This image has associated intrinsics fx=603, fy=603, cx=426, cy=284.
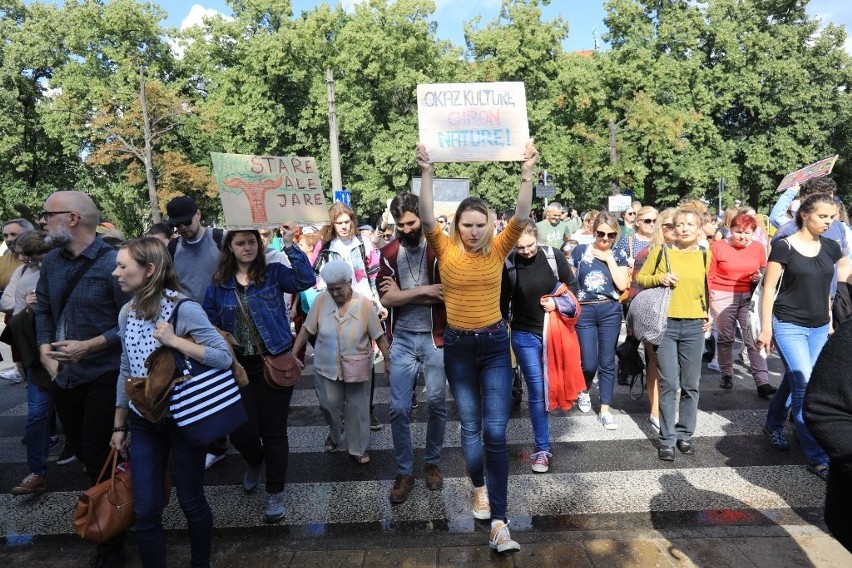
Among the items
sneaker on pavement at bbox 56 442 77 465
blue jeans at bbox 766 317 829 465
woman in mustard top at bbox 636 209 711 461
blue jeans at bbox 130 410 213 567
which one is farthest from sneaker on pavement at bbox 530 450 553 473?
sneaker on pavement at bbox 56 442 77 465

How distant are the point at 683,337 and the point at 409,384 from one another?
2.18 m

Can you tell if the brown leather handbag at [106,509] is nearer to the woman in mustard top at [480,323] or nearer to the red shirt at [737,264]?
the woman in mustard top at [480,323]

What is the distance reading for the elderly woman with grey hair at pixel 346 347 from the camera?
454 centimetres

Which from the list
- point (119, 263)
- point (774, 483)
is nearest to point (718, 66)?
point (774, 483)

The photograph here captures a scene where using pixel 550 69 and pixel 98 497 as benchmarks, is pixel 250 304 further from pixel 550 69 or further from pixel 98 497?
pixel 550 69

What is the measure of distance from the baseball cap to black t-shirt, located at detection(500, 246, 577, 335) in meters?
2.41

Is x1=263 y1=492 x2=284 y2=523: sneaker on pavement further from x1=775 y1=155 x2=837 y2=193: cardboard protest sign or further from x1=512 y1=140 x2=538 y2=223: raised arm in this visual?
x1=775 y1=155 x2=837 y2=193: cardboard protest sign

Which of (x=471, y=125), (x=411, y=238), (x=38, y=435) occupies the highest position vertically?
(x=471, y=125)

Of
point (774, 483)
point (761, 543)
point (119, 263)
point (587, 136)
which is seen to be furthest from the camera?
point (587, 136)

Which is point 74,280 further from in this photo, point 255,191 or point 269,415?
point 269,415

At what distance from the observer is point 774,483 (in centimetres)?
414

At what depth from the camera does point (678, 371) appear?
15.4 ft

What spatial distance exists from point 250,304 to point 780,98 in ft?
115

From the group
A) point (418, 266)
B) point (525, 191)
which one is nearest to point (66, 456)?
point (418, 266)
